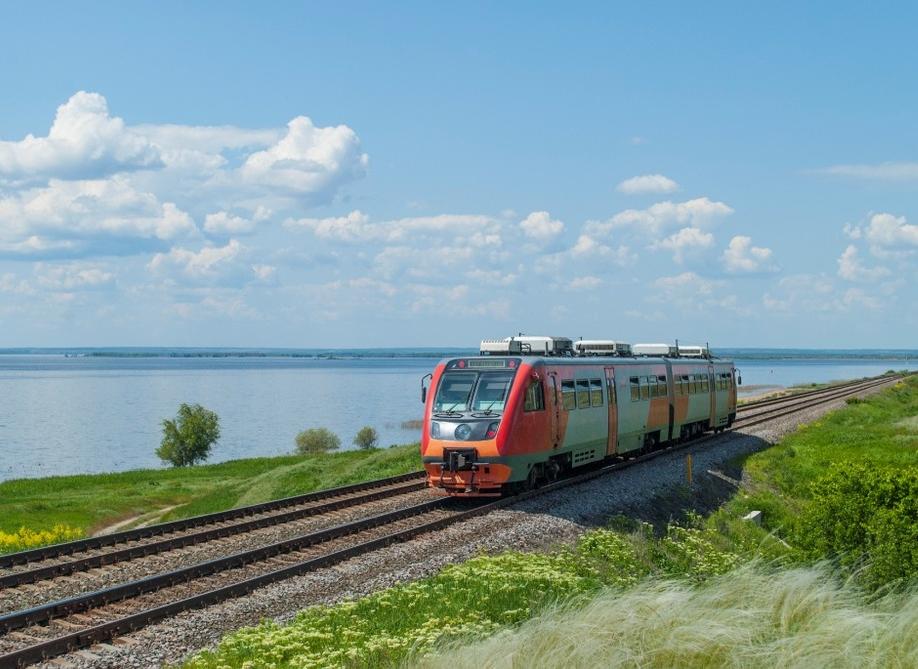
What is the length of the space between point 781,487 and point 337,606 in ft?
66.1

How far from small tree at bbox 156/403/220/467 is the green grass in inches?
681

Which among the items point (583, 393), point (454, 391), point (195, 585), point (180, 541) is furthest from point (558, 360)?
point (195, 585)

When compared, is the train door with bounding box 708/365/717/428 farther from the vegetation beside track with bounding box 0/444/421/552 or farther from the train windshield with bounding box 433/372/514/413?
the train windshield with bounding box 433/372/514/413

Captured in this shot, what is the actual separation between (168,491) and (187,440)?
80.2ft

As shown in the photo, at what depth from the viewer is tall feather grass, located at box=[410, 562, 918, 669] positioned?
27.0 feet

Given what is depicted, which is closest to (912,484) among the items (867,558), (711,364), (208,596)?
(867,558)

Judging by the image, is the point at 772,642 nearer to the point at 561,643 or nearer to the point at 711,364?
the point at 561,643

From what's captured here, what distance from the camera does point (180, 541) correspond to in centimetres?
1688

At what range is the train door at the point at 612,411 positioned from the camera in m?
25.5

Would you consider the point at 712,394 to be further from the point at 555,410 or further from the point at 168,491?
the point at 168,491

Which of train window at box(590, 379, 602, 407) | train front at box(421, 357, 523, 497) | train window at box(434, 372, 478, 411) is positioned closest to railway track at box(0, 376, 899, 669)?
train front at box(421, 357, 523, 497)

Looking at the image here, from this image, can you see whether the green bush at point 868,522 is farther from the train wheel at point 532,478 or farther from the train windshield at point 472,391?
the train windshield at point 472,391

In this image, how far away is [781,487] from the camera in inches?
1136

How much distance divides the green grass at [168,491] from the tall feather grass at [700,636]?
1958cm
